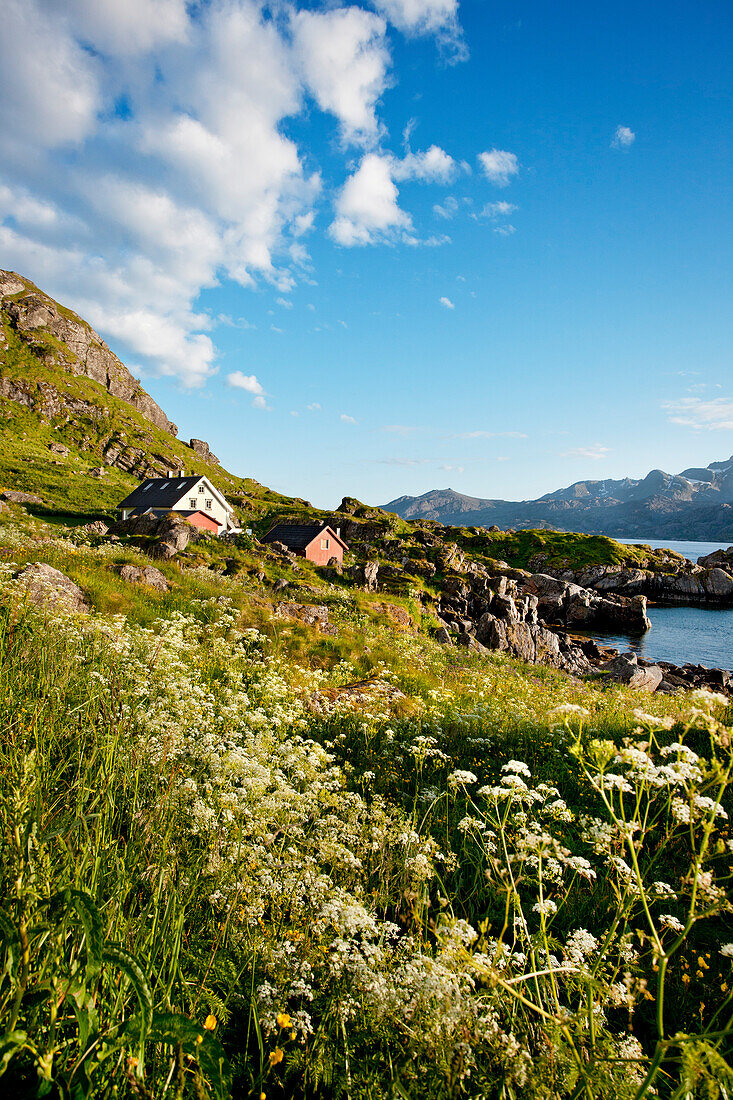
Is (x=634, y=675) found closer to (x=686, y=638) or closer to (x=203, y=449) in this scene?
(x=686, y=638)

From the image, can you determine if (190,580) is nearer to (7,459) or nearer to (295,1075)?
(295,1075)

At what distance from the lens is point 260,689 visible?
7.78m

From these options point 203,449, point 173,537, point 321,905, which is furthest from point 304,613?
point 203,449

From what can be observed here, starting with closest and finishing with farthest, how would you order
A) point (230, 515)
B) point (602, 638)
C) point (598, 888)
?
point (598, 888) → point (602, 638) → point (230, 515)

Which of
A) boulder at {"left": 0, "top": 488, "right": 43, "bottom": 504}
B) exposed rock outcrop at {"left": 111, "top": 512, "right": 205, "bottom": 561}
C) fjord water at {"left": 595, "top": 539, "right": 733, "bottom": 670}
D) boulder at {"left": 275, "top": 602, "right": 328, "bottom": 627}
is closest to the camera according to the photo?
boulder at {"left": 275, "top": 602, "right": 328, "bottom": 627}

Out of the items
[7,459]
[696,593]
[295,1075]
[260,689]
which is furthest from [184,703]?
[696,593]

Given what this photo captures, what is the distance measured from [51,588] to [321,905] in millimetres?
8133

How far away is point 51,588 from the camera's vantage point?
889cm

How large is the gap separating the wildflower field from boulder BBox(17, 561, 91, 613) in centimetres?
85

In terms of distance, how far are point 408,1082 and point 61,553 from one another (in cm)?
1443

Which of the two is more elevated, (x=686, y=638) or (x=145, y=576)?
(x=145, y=576)

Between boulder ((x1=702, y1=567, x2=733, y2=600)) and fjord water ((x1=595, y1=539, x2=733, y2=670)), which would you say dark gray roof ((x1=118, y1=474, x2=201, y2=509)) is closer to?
fjord water ((x1=595, y1=539, x2=733, y2=670))

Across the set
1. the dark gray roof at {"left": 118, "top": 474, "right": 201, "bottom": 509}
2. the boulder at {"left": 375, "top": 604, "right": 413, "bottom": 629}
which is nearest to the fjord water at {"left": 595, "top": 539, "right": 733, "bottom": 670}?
the boulder at {"left": 375, "top": 604, "right": 413, "bottom": 629}

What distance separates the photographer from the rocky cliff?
118062mm
